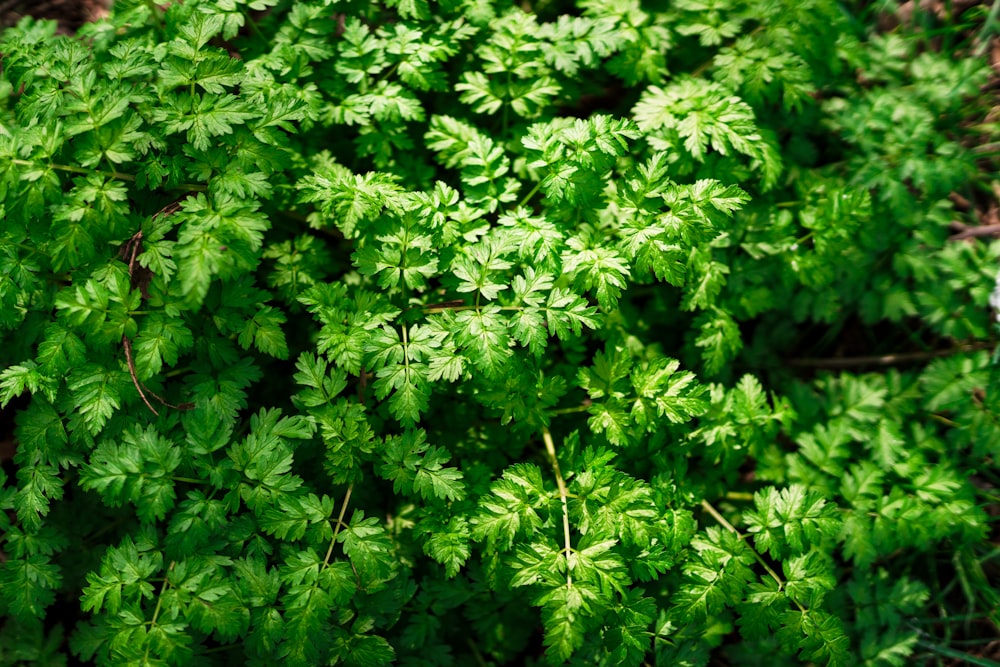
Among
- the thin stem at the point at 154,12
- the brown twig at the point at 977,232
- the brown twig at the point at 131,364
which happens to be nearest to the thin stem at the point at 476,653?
the brown twig at the point at 131,364

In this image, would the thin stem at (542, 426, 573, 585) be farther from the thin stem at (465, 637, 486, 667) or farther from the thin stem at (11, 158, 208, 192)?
the thin stem at (11, 158, 208, 192)

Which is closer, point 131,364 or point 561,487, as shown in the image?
point 131,364

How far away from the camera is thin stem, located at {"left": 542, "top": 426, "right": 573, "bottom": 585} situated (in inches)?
97.2

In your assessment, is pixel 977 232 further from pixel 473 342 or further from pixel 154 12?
pixel 154 12

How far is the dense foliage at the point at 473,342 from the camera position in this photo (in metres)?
2.38

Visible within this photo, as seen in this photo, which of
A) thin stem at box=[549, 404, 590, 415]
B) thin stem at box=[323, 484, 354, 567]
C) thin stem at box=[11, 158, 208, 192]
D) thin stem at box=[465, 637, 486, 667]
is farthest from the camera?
thin stem at box=[465, 637, 486, 667]

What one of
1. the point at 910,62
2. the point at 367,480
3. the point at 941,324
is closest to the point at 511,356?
the point at 367,480

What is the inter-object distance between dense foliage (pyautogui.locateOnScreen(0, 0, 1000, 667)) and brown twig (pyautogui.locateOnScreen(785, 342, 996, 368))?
0.09 metres

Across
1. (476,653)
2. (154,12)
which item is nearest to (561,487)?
(476,653)

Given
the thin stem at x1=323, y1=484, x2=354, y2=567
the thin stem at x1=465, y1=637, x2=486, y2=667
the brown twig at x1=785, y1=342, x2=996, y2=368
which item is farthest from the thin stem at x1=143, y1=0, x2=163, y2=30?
the brown twig at x1=785, y1=342, x2=996, y2=368

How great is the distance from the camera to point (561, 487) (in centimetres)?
263

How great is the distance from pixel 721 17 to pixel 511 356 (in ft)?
6.03

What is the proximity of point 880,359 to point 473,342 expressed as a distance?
92.3 inches

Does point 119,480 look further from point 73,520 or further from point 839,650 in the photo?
point 839,650
